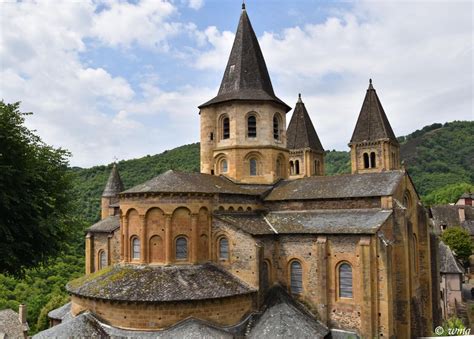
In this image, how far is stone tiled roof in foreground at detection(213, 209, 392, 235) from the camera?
22.9 metres

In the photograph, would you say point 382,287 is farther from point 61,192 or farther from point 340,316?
point 61,192

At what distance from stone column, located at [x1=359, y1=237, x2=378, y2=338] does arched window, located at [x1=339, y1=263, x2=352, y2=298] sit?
1.01 metres

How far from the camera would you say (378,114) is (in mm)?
46656

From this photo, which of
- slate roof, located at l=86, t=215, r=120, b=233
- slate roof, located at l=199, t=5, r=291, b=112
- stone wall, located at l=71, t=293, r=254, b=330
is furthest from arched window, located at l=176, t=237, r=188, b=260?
slate roof, located at l=86, t=215, r=120, b=233

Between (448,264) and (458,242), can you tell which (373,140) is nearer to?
(448,264)

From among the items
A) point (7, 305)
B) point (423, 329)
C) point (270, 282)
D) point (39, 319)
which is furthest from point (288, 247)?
point (7, 305)

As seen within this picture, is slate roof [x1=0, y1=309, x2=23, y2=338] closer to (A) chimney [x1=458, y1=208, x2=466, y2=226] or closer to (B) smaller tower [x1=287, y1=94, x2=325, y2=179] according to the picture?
(B) smaller tower [x1=287, y1=94, x2=325, y2=179]

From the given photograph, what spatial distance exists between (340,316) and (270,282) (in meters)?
4.39

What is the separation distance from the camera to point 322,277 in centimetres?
2303

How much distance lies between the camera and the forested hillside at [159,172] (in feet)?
140

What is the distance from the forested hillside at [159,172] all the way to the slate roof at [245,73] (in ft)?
25.5

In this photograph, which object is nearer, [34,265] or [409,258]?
[34,265]

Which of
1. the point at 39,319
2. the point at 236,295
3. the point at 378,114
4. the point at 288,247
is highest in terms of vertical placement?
the point at 378,114

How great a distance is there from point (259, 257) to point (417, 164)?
4753 inches
